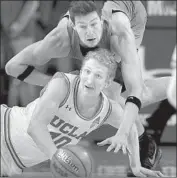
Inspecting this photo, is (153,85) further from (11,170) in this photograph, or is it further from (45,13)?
(45,13)

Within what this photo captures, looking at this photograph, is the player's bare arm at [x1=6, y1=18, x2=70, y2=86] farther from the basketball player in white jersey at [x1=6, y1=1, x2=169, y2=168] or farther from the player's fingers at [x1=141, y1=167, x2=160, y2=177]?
the player's fingers at [x1=141, y1=167, x2=160, y2=177]

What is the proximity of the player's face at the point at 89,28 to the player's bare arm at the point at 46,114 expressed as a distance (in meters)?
0.25

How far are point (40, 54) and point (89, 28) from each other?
0.41 meters

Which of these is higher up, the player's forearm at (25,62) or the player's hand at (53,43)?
the player's hand at (53,43)

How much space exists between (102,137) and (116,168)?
74cm

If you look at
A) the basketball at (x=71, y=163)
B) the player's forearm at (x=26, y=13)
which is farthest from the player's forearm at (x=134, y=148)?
the player's forearm at (x=26, y=13)

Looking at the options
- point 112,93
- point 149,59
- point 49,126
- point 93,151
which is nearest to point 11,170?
point 49,126

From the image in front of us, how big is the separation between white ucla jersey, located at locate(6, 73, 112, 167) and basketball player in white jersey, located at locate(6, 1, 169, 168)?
0.21m

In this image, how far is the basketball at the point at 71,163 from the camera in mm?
2900

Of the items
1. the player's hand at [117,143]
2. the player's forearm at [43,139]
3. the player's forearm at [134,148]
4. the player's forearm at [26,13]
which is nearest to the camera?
the player's hand at [117,143]

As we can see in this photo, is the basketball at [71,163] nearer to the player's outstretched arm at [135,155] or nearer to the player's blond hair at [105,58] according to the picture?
the player's outstretched arm at [135,155]

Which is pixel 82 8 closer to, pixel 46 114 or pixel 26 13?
pixel 46 114

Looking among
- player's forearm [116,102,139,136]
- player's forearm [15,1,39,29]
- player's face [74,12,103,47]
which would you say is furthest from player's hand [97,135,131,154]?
player's forearm [15,1,39,29]

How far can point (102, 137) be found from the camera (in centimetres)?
→ 489
